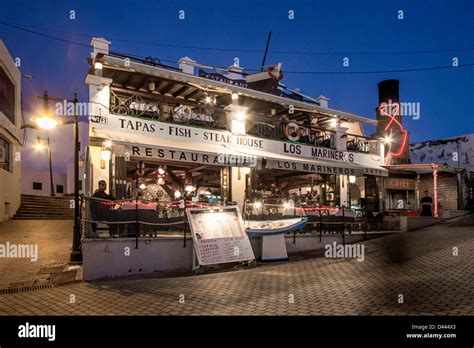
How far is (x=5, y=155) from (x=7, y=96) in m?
3.18

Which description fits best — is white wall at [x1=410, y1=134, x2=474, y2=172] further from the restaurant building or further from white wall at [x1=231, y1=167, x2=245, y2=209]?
white wall at [x1=231, y1=167, x2=245, y2=209]

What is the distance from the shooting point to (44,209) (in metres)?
20.8

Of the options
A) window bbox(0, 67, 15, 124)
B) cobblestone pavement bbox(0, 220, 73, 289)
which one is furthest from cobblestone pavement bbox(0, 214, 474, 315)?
window bbox(0, 67, 15, 124)

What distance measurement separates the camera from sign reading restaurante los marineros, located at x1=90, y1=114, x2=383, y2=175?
1219 cm

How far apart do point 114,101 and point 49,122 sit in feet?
14.5

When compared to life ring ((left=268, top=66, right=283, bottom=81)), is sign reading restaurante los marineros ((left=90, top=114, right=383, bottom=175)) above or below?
below

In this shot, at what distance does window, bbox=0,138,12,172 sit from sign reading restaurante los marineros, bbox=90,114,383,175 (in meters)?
9.25

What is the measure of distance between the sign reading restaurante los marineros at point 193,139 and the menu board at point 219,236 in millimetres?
3061

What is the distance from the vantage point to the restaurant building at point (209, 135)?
1230 centimetres

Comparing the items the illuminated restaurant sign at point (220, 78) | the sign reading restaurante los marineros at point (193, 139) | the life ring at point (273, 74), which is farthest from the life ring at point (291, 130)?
the life ring at point (273, 74)

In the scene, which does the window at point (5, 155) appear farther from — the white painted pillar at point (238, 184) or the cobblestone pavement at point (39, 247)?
the white painted pillar at point (238, 184)
